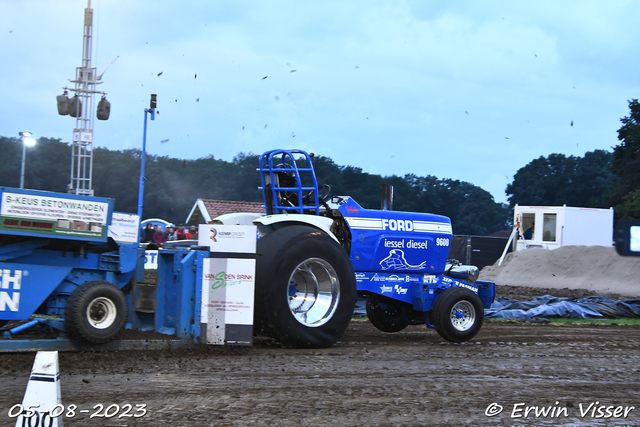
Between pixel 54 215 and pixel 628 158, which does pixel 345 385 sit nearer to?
pixel 54 215

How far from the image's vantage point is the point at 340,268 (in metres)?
7.60

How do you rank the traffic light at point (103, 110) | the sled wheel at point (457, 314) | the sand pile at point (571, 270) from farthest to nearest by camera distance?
the sand pile at point (571, 270) < the traffic light at point (103, 110) < the sled wheel at point (457, 314)

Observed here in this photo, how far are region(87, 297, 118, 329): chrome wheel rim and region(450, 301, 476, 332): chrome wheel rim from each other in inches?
167

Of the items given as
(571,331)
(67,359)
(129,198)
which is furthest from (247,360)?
(129,198)

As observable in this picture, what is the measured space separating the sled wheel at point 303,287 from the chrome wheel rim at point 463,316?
1554 millimetres

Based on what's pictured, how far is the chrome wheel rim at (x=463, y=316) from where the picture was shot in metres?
8.43

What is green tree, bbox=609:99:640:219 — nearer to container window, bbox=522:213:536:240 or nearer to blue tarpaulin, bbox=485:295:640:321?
container window, bbox=522:213:536:240

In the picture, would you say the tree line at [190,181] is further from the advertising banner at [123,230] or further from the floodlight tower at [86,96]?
the advertising banner at [123,230]

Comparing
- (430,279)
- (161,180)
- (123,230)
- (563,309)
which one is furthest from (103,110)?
(161,180)

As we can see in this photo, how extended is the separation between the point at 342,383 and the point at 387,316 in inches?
150

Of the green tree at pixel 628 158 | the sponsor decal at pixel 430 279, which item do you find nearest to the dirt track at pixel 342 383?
the sponsor decal at pixel 430 279

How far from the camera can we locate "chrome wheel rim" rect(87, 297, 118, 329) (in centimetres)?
631

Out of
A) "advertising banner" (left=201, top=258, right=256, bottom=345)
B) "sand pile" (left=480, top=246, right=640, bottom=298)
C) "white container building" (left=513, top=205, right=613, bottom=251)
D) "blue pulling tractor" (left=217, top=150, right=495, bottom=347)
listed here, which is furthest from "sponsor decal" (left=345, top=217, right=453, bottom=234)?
"white container building" (left=513, top=205, right=613, bottom=251)

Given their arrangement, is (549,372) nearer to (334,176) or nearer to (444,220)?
(444,220)
